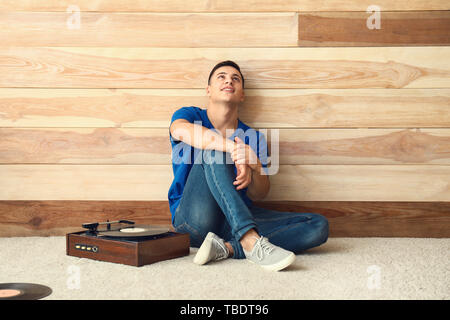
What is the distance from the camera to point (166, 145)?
2.13m

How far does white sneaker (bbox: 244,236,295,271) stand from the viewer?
144 cm

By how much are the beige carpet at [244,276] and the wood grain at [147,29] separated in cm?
101

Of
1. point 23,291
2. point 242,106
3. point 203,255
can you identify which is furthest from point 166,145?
point 23,291

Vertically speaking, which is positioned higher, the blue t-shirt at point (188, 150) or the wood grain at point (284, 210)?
the blue t-shirt at point (188, 150)

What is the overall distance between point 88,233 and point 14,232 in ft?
2.34

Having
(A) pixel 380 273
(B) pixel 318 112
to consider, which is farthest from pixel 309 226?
(B) pixel 318 112

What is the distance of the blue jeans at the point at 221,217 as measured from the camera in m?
1.57

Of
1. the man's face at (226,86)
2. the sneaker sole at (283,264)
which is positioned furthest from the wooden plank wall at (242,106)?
the sneaker sole at (283,264)

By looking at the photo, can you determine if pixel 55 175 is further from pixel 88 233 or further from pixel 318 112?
pixel 318 112

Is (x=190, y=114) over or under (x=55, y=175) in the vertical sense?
over

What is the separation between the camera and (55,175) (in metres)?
2.12

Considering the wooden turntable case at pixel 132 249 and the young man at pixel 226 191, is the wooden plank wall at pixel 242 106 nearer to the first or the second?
the young man at pixel 226 191

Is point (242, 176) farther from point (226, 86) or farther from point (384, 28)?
point (384, 28)
